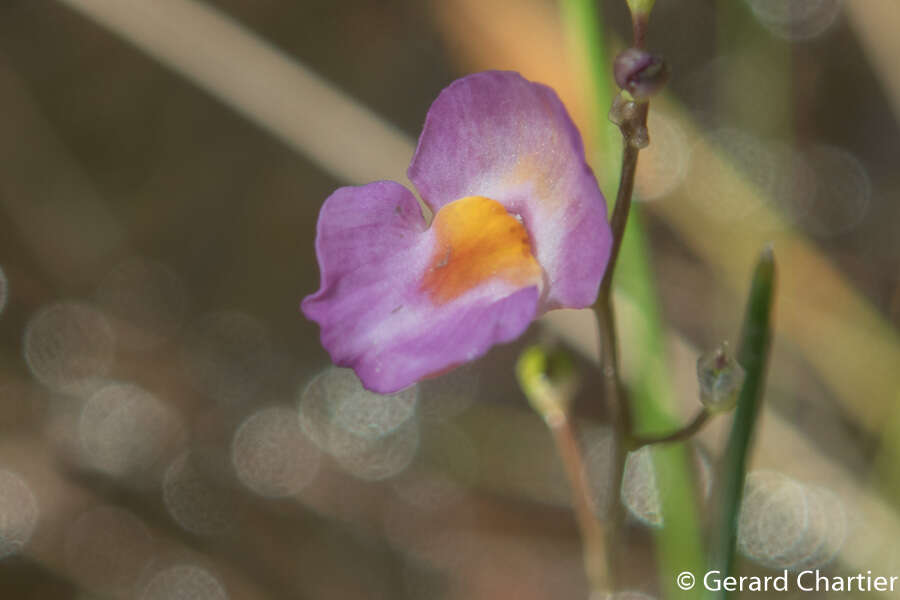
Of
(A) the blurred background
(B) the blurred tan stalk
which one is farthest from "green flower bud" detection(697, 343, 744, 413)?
(B) the blurred tan stalk

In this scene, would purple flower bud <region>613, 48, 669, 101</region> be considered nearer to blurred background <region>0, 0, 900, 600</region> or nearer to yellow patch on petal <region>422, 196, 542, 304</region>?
yellow patch on petal <region>422, 196, 542, 304</region>

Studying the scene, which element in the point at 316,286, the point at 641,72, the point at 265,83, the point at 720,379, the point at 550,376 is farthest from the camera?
the point at 316,286

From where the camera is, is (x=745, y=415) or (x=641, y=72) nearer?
(x=641, y=72)

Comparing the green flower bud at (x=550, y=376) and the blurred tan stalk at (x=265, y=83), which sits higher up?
the blurred tan stalk at (x=265, y=83)

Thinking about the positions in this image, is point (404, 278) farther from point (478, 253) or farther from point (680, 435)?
point (680, 435)

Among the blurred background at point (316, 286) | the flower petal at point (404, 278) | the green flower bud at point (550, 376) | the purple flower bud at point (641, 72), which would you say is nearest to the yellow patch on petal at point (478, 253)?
the flower petal at point (404, 278)

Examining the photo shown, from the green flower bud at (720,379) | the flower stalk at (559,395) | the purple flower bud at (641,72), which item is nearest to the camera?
the purple flower bud at (641,72)

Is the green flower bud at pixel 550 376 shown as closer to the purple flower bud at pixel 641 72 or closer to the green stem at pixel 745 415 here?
the green stem at pixel 745 415

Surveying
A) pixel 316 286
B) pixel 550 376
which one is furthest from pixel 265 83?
pixel 550 376

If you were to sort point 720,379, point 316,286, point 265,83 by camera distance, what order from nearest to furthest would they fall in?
point 720,379 < point 265,83 < point 316,286
